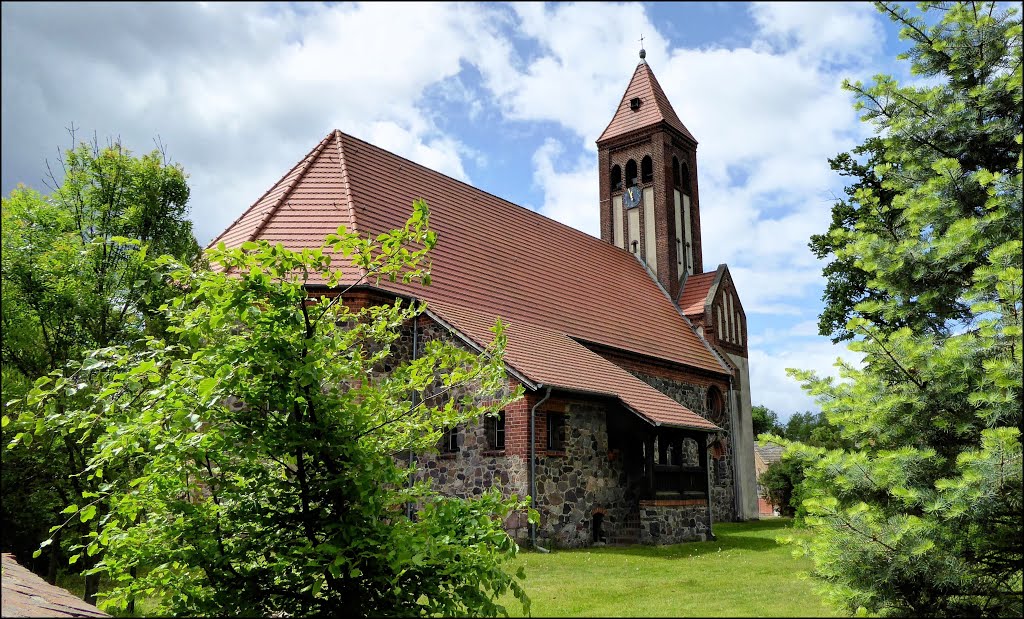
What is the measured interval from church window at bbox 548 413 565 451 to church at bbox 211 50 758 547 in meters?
0.02

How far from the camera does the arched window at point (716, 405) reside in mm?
24109

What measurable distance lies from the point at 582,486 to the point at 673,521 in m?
2.65

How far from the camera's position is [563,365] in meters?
15.2

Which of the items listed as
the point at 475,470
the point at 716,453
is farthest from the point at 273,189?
the point at 716,453

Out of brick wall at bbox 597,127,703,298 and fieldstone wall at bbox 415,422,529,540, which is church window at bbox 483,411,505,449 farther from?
brick wall at bbox 597,127,703,298

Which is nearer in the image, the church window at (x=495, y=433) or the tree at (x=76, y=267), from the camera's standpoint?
the tree at (x=76, y=267)

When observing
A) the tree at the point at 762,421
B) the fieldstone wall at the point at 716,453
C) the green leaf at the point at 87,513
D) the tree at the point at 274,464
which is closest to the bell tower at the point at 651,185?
the fieldstone wall at the point at 716,453

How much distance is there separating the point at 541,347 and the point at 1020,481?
11.2 meters

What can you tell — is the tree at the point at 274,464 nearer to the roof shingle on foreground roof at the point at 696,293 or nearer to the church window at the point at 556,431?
the church window at the point at 556,431

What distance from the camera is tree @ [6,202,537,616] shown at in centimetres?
412

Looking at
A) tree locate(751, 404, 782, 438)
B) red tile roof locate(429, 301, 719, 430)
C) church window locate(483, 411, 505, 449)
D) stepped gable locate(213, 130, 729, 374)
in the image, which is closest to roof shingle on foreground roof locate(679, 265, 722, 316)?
stepped gable locate(213, 130, 729, 374)

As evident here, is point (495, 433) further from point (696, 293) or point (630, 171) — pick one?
point (630, 171)

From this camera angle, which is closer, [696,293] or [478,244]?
[478,244]

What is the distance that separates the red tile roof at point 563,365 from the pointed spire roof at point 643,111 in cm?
1459
